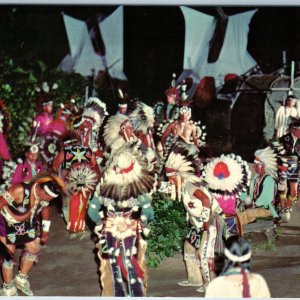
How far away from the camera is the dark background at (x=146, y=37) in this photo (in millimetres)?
9594

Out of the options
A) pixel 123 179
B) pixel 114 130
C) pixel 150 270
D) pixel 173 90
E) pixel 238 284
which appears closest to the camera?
pixel 238 284

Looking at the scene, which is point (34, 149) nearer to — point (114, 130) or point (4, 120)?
point (4, 120)

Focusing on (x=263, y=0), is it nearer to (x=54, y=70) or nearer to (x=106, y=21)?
(x=106, y=21)

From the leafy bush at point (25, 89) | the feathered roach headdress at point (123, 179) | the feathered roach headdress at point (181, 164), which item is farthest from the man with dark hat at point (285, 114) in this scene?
the feathered roach headdress at point (123, 179)

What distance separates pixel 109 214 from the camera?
7.12 meters

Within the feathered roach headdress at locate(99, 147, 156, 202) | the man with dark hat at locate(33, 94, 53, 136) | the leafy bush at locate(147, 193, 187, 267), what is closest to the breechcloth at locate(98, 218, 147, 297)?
the feathered roach headdress at locate(99, 147, 156, 202)

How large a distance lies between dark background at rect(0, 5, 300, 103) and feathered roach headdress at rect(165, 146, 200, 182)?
2922 millimetres

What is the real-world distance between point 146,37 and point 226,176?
319cm

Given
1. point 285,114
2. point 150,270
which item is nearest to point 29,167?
point 150,270

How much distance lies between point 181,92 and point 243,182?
3.90 metres

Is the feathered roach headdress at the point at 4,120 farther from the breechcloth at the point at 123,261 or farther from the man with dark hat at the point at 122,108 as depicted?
the breechcloth at the point at 123,261

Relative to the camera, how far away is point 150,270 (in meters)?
8.50

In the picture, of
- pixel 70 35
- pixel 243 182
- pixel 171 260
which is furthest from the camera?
pixel 70 35

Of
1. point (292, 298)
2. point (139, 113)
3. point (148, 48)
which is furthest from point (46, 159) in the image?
point (292, 298)
